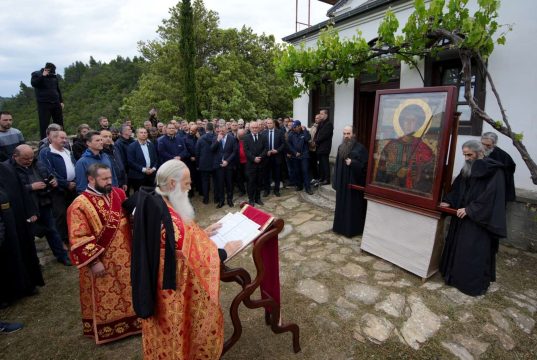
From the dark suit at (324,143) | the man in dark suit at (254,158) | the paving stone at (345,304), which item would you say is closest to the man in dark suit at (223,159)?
the man in dark suit at (254,158)

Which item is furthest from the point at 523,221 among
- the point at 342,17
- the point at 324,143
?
the point at 342,17

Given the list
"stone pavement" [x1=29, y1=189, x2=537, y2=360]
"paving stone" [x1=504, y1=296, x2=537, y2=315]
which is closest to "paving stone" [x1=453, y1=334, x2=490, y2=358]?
"stone pavement" [x1=29, y1=189, x2=537, y2=360]

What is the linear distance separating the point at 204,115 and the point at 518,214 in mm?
19582

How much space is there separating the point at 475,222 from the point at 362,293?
5.25ft

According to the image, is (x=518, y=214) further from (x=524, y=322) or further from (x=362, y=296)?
(x=362, y=296)

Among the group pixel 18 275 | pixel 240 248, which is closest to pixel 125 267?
pixel 240 248

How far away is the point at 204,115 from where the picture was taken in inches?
861

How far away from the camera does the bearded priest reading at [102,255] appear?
113 inches

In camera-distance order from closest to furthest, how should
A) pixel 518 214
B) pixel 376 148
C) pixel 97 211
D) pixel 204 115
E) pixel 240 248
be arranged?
pixel 240 248 < pixel 97 211 < pixel 376 148 < pixel 518 214 < pixel 204 115

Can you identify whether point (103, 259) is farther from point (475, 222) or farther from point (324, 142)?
point (324, 142)

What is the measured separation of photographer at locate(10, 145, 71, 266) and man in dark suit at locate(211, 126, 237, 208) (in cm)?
359

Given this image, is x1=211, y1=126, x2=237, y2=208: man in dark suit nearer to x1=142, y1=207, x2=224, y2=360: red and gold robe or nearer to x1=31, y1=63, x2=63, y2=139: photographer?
x1=31, y1=63, x2=63, y2=139: photographer

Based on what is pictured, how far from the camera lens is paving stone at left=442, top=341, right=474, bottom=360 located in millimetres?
2908

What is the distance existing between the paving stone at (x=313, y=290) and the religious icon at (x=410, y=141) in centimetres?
163
